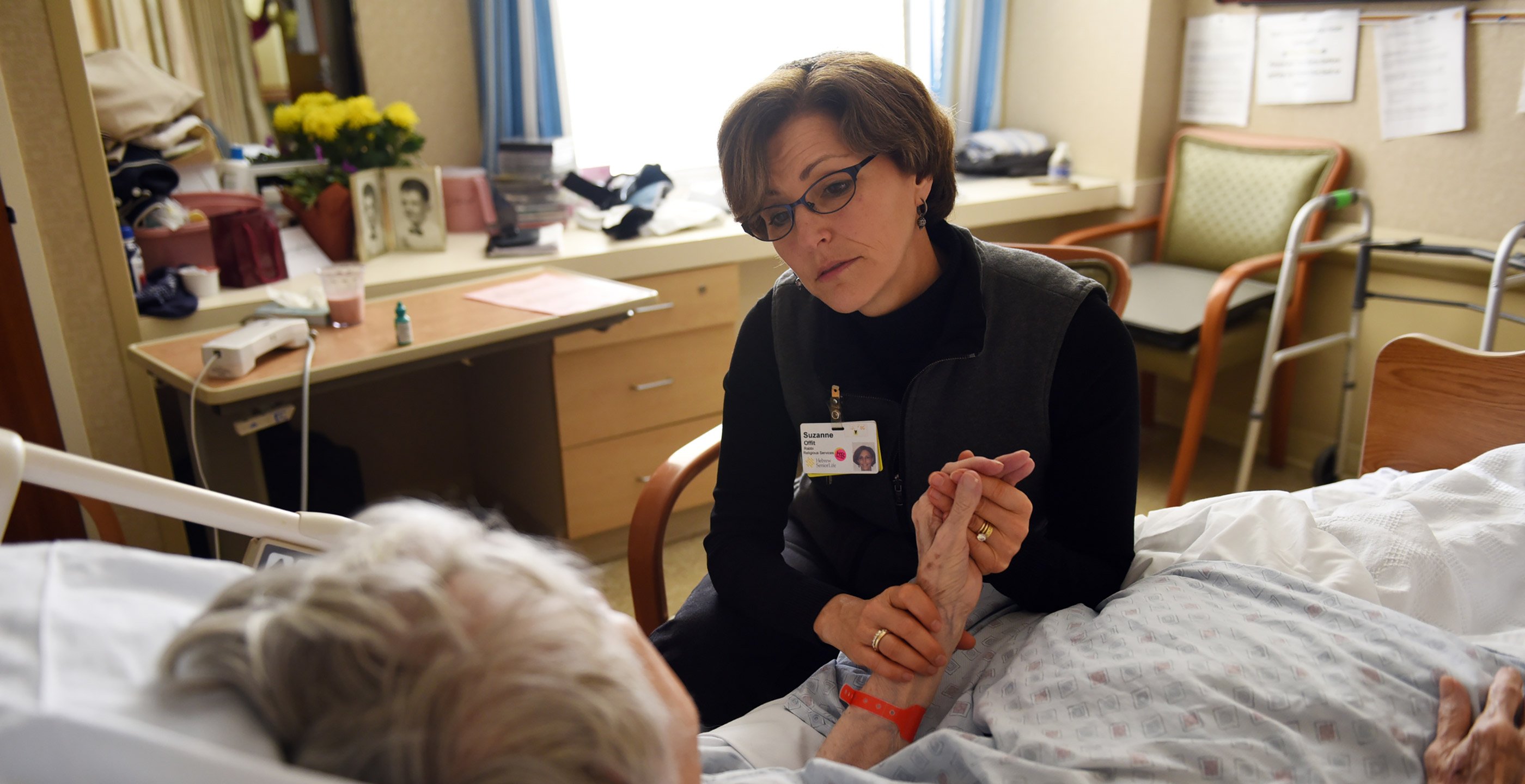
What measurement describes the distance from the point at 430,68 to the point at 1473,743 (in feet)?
9.57

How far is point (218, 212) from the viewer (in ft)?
7.43

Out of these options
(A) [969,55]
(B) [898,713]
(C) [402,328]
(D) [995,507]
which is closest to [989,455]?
(D) [995,507]

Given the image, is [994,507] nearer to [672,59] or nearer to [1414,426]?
[1414,426]

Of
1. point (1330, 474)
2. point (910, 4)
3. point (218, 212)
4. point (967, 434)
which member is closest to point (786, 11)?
point (910, 4)

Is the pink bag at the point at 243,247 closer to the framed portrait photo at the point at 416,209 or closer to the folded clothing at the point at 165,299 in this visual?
the folded clothing at the point at 165,299

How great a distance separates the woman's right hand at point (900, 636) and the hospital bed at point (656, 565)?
0.12 metres

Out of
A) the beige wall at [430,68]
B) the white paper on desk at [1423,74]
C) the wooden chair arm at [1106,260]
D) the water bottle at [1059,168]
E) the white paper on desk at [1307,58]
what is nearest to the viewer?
the wooden chair arm at [1106,260]

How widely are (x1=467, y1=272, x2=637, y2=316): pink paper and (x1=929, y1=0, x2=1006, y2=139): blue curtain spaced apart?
1925 millimetres

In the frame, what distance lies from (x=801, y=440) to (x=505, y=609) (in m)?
0.81

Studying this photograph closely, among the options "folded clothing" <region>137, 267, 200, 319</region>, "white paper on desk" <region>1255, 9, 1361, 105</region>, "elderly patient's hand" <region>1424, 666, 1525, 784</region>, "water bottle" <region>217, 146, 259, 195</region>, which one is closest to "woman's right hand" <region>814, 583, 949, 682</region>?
"elderly patient's hand" <region>1424, 666, 1525, 784</region>

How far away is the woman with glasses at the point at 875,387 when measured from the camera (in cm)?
121

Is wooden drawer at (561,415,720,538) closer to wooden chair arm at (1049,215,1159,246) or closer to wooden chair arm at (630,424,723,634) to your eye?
wooden chair arm at (630,424,723,634)

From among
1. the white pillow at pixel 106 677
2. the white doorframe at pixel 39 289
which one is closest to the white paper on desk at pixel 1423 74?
the white pillow at pixel 106 677

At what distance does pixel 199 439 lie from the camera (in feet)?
5.90
